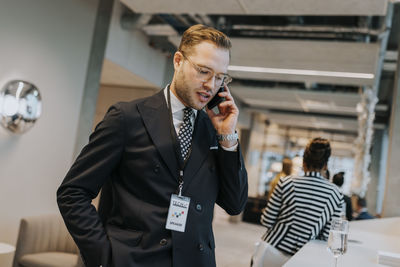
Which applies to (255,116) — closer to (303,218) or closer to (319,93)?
(319,93)

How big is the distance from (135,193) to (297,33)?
4301 mm

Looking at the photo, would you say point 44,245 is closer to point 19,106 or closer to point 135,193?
point 19,106

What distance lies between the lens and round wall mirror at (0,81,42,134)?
140 inches

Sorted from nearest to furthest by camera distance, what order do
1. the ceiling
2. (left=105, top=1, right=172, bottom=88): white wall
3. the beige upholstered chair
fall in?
the beige upholstered chair < the ceiling < (left=105, top=1, right=172, bottom=88): white wall

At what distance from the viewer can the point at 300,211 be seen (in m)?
2.41

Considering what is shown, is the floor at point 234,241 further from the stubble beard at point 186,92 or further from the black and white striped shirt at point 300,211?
the stubble beard at point 186,92

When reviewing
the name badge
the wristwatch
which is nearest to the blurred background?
the wristwatch

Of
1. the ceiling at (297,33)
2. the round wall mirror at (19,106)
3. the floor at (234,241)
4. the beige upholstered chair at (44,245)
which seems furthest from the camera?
the floor at (234,241)

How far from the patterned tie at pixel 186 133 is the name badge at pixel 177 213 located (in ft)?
0.48

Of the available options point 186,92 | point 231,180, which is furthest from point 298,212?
point 186,92

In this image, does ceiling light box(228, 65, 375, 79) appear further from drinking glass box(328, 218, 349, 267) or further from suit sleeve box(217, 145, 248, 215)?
suit sleeve box(217, 145, 248, 215)

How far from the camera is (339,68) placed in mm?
5820

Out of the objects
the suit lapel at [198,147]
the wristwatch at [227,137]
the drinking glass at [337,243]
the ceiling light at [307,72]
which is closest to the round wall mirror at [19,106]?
the suit lapel at [198,147]

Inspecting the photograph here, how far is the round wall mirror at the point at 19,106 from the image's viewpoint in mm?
3557
